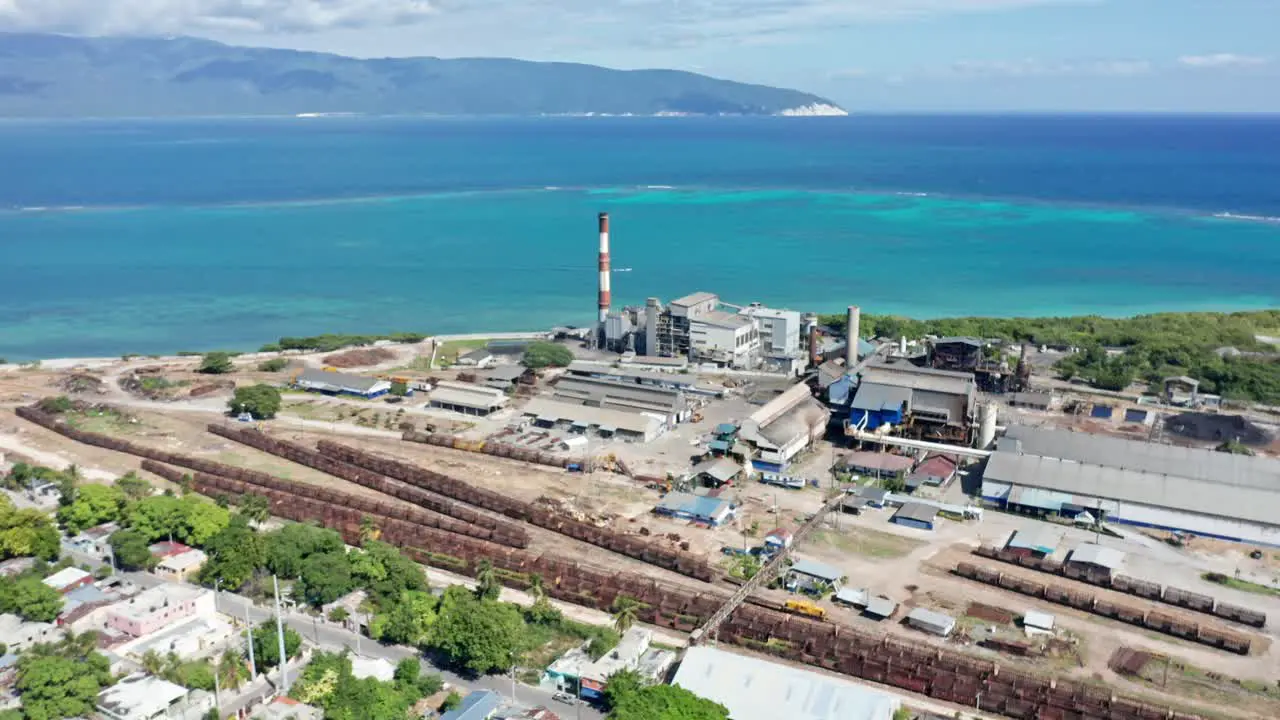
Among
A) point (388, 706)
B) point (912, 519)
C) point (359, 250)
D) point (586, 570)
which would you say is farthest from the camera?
point (359, 250)

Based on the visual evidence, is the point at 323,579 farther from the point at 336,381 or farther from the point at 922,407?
the point at 922,407

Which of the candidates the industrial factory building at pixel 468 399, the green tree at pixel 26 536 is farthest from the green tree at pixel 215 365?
the green tree at pixel 26 536

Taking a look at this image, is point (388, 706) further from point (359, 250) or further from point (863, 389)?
point (359, 250)

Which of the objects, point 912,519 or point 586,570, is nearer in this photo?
point 586,570

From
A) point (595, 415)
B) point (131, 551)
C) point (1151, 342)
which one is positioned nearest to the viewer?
point (131, 551)

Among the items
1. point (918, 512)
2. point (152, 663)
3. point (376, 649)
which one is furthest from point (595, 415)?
point (152, 663)

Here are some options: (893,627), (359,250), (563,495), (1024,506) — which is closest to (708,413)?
(563,495)

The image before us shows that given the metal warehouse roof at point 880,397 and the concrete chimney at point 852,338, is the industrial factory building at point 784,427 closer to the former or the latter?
the metal warehouse roof at point 880,397
